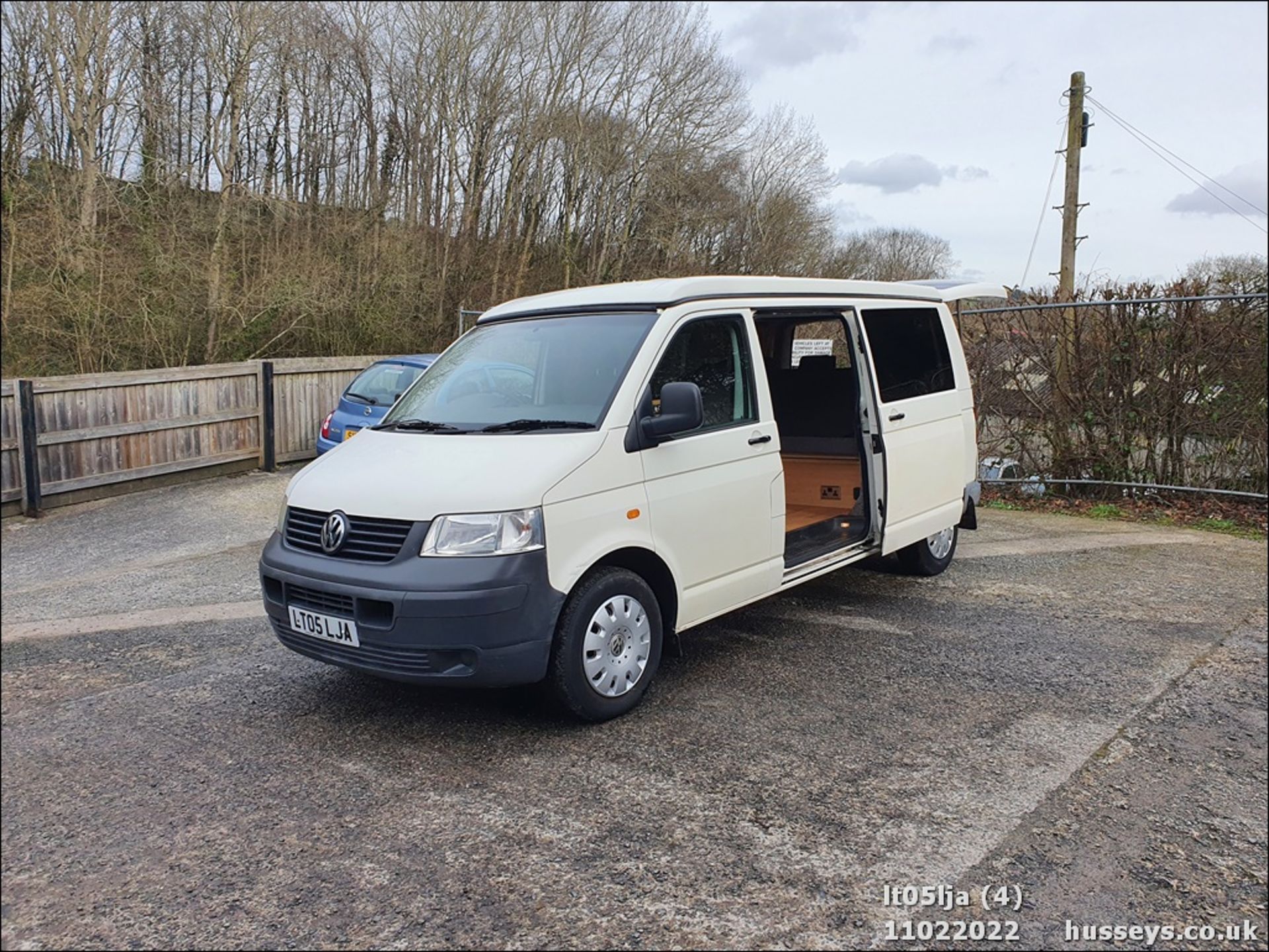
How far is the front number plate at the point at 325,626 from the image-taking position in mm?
3770

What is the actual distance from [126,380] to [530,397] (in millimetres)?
2109

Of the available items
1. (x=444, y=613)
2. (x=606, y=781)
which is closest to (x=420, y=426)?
(x=444, y=613)

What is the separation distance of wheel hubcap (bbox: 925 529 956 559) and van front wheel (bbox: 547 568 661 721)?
3.23 meters

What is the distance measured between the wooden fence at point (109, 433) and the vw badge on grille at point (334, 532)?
0.66 m

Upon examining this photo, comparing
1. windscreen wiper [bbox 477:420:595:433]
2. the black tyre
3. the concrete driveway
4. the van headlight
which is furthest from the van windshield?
the black tyre

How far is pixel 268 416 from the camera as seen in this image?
11008mm

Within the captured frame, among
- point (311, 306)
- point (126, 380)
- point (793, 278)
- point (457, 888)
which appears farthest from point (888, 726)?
point (311, 306)

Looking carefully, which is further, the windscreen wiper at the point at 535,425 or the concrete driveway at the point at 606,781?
the windscreen wiper at the point at 535,425

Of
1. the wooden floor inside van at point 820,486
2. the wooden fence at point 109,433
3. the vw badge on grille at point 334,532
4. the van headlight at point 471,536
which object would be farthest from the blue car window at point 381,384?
the van headlight at point 471,536

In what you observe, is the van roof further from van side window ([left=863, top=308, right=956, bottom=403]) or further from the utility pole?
the utility pole

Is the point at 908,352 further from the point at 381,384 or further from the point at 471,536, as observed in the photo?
the point at 381,384

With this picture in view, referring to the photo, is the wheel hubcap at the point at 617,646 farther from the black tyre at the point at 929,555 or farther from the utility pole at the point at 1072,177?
the utility pole at the point at 1072,177

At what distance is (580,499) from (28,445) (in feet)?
8.28

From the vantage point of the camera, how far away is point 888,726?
164 inches
